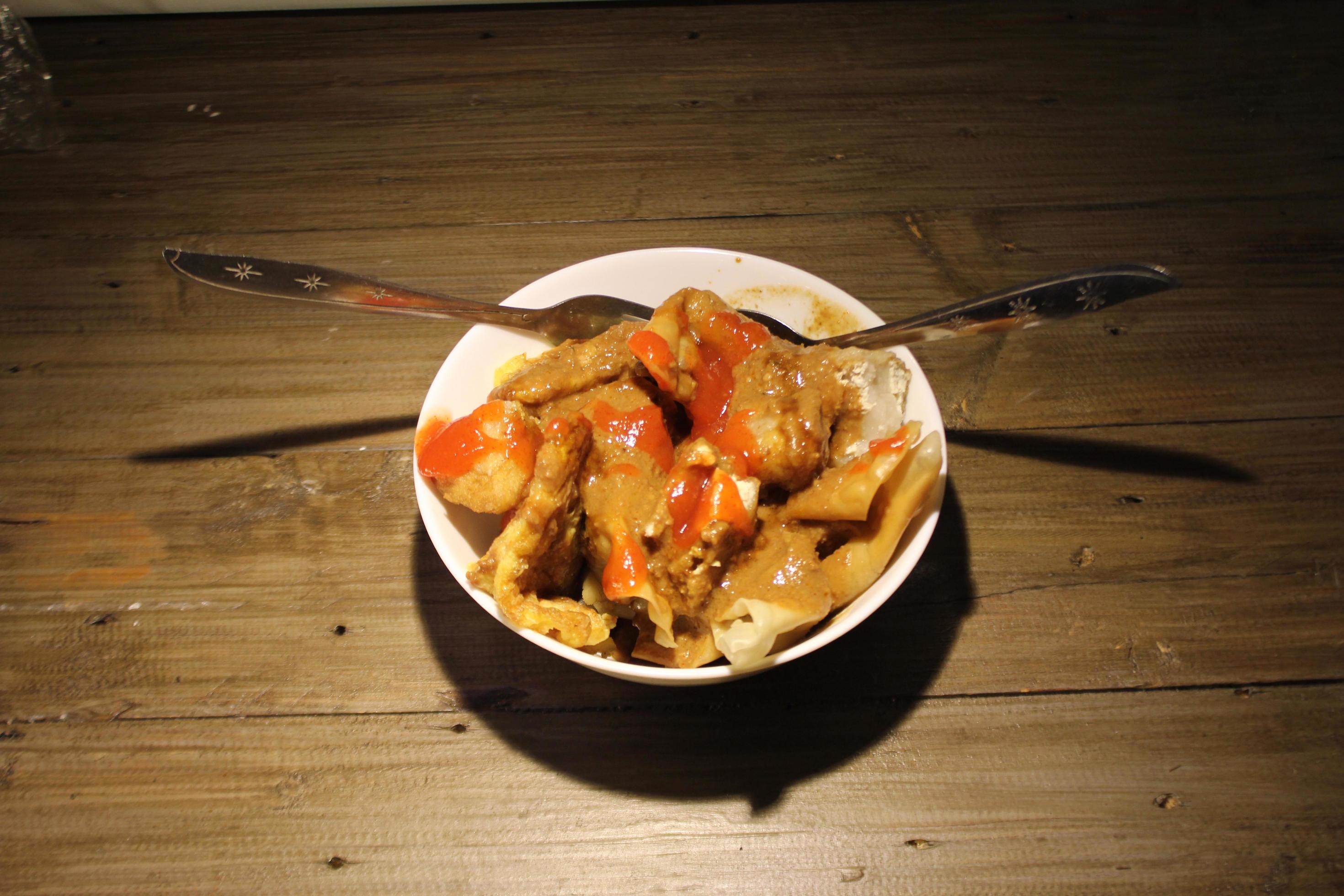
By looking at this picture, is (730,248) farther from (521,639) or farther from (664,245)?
(521,639)

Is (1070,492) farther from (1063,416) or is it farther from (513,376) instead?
(513,376)

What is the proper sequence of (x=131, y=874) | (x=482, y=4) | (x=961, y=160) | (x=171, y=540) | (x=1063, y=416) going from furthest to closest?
(x=482, y=4), (x=961, y=160), (x=1063, y=416), (x=171, y=540), (x=131, y=874)

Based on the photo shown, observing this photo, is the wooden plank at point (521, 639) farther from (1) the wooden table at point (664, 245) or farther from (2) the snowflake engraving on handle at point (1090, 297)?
(2) the snowflake engraving on handle at point (1090, 297)

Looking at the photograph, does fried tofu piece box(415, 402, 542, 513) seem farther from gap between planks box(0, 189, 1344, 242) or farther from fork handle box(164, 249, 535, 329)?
gap between planks box(0, 189, 1344, 242)

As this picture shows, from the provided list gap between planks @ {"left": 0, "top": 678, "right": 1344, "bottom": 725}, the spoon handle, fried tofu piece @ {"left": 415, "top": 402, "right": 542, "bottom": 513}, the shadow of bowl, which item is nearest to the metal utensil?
fried tofu piece @ {"left": 415, "top": 402, "right": 542, "bottom": 513}

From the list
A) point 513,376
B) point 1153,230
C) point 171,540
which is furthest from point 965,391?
point 171,540

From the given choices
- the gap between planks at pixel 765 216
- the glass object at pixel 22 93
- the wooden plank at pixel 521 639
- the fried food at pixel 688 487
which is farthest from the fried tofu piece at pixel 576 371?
the glass object at pixel 22 93
